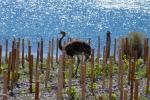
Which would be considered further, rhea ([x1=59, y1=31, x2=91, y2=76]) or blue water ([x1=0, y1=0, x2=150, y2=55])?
blue water ([x1=0, y1=0, x2=150, y2=55])

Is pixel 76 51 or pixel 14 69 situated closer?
pixel 14 69

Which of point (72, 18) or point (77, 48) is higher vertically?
point (77, 48)

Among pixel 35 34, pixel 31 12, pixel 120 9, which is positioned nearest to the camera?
pixel 35 34

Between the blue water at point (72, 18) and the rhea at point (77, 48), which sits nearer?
the rhea at point (77, 48)

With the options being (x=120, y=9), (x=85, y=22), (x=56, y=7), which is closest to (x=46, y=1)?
(x=56, y=7)

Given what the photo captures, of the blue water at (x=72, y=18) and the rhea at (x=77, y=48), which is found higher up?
the rhea at (x=77, y=48)

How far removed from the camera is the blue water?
25.9 metres

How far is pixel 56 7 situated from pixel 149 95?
26.2 m

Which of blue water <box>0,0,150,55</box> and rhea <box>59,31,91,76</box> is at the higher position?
rhea <box>59,31,91,76</box>

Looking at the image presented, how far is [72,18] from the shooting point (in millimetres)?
31875

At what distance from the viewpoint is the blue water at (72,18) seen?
2586cm

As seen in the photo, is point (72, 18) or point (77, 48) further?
point (72, 18)

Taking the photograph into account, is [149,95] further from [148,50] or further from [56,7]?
[56,7]

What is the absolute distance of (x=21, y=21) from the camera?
2953cm
